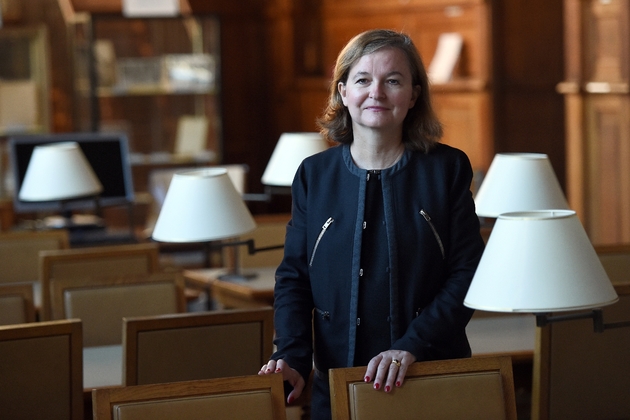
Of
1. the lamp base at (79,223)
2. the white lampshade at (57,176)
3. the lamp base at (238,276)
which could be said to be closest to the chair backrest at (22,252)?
the white lampshade at (57,176)

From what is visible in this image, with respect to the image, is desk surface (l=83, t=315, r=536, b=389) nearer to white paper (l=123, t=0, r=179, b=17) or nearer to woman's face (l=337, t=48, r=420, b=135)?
woman's face (l=337, t=48, r=420, b=135)

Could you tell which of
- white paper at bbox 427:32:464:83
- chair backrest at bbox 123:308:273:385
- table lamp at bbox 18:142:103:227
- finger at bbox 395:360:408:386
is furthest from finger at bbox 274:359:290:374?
white paper at bbox 427:32:464:83

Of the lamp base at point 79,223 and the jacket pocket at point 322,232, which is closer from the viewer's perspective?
the jacket pocket at point 322,232

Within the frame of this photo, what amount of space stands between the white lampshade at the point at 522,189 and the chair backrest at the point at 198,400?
5.48 ft

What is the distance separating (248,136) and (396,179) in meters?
7.83

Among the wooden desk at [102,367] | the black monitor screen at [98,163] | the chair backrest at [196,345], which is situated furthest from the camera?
the black monitor screen at [98,163]

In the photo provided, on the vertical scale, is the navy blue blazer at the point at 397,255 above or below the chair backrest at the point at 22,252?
above

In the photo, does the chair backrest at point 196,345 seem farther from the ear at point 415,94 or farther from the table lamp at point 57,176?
the table lamp at point 57,176

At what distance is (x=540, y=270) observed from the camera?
205 cm

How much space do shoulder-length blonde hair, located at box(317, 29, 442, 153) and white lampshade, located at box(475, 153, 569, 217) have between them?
51.0 inches

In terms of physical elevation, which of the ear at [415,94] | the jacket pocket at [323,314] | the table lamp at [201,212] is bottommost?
the jacket pocket at [323,314]

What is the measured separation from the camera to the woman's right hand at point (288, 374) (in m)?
2.37

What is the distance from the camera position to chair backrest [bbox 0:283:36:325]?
152 inches

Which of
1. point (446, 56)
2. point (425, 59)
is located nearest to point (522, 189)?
point (446, 56)
